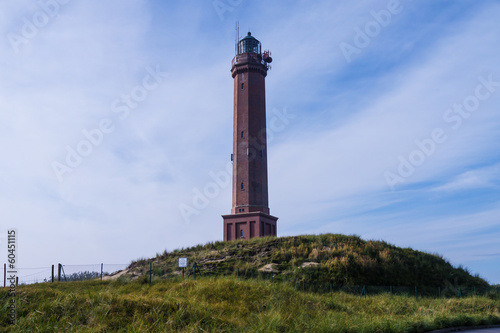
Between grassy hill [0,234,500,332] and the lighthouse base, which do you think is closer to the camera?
grassy hill [0,234,500,332]

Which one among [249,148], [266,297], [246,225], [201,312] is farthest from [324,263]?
[249,148]

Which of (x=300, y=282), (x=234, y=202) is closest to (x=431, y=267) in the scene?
(x=300, y=282)

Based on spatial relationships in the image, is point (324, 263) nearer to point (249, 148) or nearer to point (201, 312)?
point (201, 312)

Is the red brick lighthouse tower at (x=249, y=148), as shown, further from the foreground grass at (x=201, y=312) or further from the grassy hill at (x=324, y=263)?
the foreground grass at (x=201, y=312)

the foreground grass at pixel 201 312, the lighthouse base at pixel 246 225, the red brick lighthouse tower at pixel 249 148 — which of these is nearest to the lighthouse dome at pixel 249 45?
the red brick lighthouse tower at pixel 249 148

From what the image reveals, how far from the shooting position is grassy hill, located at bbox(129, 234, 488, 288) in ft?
87.3

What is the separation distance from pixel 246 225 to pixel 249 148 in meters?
7.70

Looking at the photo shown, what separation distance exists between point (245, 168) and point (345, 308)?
22979mm

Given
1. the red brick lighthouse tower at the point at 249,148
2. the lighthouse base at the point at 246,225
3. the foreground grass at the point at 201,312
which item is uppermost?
the red brick lighthouse tower at the point at 249,148

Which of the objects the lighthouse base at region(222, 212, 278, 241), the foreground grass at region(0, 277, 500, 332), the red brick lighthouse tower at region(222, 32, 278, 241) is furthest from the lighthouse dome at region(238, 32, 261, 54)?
the foreground grass at region(0, 277, 500, 332)

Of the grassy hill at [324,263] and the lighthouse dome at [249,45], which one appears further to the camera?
the lighthouse dome at [249,45]

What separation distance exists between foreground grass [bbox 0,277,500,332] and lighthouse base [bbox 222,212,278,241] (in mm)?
19096

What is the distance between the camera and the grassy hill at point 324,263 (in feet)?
87.3

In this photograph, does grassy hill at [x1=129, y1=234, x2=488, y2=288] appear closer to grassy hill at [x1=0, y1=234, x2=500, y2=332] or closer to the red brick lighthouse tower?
grassy hill at [x1=0, y1=234, x2=500, y2=332]
